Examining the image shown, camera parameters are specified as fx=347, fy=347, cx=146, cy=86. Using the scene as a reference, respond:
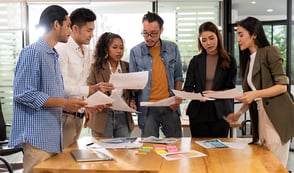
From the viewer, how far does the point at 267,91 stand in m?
2.06

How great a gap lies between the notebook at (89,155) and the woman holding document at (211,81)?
2.81 feet

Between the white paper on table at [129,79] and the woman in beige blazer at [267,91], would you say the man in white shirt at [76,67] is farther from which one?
the woman in beige blazer at [267,91]

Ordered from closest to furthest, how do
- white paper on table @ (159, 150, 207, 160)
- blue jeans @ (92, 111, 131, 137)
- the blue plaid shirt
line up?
the blue plaid shirt, white paper on table @ (159, 150, 207, 160), blue jeans @ (92, 111, 131, 137)

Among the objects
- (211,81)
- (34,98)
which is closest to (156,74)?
(211,81)

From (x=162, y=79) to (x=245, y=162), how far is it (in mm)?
1142

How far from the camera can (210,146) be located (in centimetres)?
218

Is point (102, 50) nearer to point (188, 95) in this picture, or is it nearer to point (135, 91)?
point (135, 91)

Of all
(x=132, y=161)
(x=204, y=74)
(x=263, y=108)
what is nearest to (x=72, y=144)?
(x=132, y=161)

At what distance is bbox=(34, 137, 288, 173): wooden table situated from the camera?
172cm

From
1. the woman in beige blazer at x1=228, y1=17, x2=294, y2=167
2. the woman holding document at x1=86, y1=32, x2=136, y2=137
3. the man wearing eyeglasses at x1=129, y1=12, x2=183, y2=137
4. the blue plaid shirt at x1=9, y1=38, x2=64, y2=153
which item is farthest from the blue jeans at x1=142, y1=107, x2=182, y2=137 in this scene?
the blue plaid shirt at x1=9, y1=38, x2=64, y2=153

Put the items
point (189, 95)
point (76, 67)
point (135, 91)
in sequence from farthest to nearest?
point (135, 91) → point (76, 67) → point (189, 95)

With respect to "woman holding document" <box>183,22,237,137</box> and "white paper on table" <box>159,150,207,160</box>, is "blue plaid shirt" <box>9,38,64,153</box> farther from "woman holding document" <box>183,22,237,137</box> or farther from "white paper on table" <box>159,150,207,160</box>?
"woman holding document" <box>183,22,237,137</box>

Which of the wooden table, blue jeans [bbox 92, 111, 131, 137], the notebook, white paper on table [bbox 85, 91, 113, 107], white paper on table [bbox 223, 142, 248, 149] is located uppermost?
white paper on table [bbox 85, 91, 113, 107]

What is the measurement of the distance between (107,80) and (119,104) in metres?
0.32
